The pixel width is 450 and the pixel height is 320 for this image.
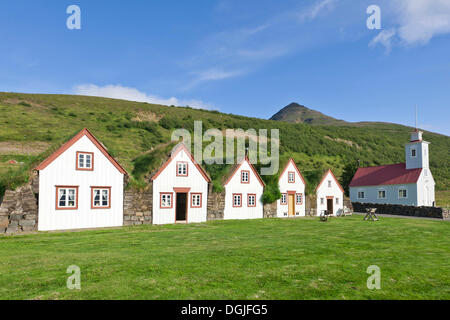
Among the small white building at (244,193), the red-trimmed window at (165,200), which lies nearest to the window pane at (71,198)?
the red-trimmed window at (165,200)

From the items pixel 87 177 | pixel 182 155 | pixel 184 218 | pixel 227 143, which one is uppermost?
pixel 227 143

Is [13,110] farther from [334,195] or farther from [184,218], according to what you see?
[334,195]

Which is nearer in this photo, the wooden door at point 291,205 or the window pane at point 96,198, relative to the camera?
the window pane at point 96,198

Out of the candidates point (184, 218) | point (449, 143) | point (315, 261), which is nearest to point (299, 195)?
point (184, 218)

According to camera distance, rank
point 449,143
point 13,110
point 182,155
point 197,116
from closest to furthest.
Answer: point 182,155 < point 13,110 < point 197,116 < point 449,143

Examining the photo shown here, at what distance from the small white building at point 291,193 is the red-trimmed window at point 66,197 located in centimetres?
2058

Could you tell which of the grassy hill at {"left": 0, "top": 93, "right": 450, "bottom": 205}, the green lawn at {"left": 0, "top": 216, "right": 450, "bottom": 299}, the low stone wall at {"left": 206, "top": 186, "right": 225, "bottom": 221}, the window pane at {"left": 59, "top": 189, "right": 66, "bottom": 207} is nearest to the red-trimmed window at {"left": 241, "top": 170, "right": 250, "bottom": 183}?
the grassy hill at {"left": 0, "top": 93, "right": 450, "bottom": 205}

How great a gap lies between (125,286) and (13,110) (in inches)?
2793

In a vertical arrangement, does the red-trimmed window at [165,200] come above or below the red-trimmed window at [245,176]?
below

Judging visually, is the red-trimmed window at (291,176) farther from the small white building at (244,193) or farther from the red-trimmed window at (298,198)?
the small white building at (244,193)

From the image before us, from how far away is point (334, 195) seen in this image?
134 ft

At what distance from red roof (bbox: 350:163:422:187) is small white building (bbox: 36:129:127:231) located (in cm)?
3990

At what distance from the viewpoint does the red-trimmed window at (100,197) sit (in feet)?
76.3
